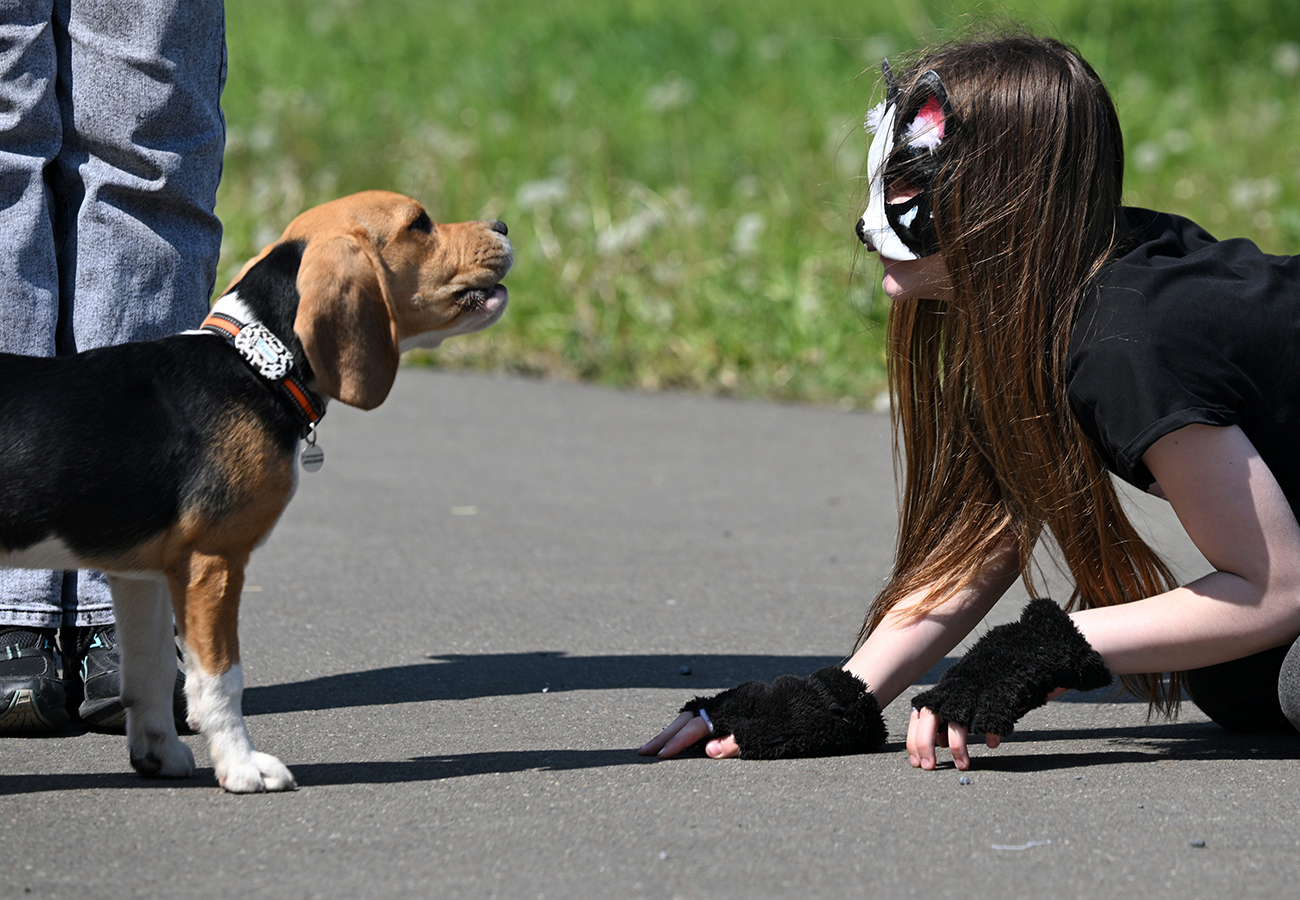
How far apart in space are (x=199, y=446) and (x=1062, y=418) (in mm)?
1577

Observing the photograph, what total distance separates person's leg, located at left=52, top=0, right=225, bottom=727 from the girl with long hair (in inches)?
55.0

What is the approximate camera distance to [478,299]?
3033 millimetres

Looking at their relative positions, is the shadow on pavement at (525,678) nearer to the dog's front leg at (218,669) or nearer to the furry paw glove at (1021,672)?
the dog's front leg at (218,669)

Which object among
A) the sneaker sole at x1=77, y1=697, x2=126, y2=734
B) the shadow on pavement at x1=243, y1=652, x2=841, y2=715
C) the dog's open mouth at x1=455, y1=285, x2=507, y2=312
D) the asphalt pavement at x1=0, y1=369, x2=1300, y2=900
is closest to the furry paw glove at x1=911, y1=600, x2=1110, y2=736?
the asphalt pavement at x1=0, y1=369, x2=1300, y2=900

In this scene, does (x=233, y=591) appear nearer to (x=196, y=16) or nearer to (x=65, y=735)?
(x=65, y=735)

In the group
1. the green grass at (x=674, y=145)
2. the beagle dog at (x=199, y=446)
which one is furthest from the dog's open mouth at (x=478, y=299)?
the green grass at (x=674, y=145)

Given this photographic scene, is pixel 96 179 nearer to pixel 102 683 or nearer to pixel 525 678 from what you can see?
pixel 102 683

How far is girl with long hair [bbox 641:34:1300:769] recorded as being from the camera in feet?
8.94

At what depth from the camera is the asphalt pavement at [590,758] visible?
92.3 inches

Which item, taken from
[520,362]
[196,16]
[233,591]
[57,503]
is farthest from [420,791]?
[520,362]

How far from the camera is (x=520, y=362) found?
7.27 metres

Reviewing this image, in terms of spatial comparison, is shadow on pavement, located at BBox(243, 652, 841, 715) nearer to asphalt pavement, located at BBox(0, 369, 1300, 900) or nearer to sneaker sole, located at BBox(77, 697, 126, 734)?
asphalt pavement, located at BBox(0, 369, 1300, 900)

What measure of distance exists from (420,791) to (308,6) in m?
14.4

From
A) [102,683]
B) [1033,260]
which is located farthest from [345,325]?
[1033,260]
